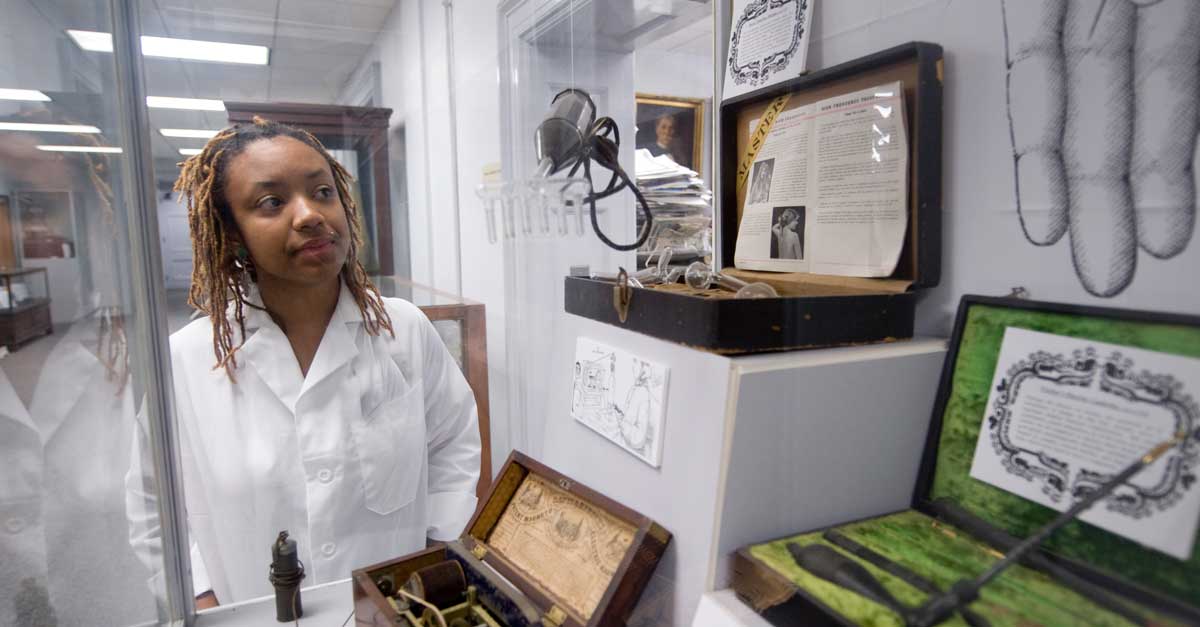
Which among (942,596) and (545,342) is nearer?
(942,596)

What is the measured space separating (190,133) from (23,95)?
0.43m

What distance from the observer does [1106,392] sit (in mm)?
470

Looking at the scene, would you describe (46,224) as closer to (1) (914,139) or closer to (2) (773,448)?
(2) (773,448)

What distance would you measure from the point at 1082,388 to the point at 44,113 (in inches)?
40.6

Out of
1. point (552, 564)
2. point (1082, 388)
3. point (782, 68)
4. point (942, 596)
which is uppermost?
point (782, 68)

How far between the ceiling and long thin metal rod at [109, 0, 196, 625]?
7.3 inches

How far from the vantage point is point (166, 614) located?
91cm

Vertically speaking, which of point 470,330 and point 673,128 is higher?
point 673,128

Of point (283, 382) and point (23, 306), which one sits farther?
point (283, 382)

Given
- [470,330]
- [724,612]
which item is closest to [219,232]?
[470,330]

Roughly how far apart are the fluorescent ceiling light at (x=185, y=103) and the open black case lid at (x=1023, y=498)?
1.25 meters

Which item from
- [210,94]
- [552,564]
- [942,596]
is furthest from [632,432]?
[210,94]

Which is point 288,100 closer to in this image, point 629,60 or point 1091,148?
point 629,60

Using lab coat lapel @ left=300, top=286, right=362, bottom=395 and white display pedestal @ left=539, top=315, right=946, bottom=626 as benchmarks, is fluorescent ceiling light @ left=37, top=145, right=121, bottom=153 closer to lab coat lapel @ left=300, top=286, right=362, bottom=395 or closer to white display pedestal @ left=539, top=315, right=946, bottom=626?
lab coat lapel @ left=300, top=286, right=362, bottom=395
